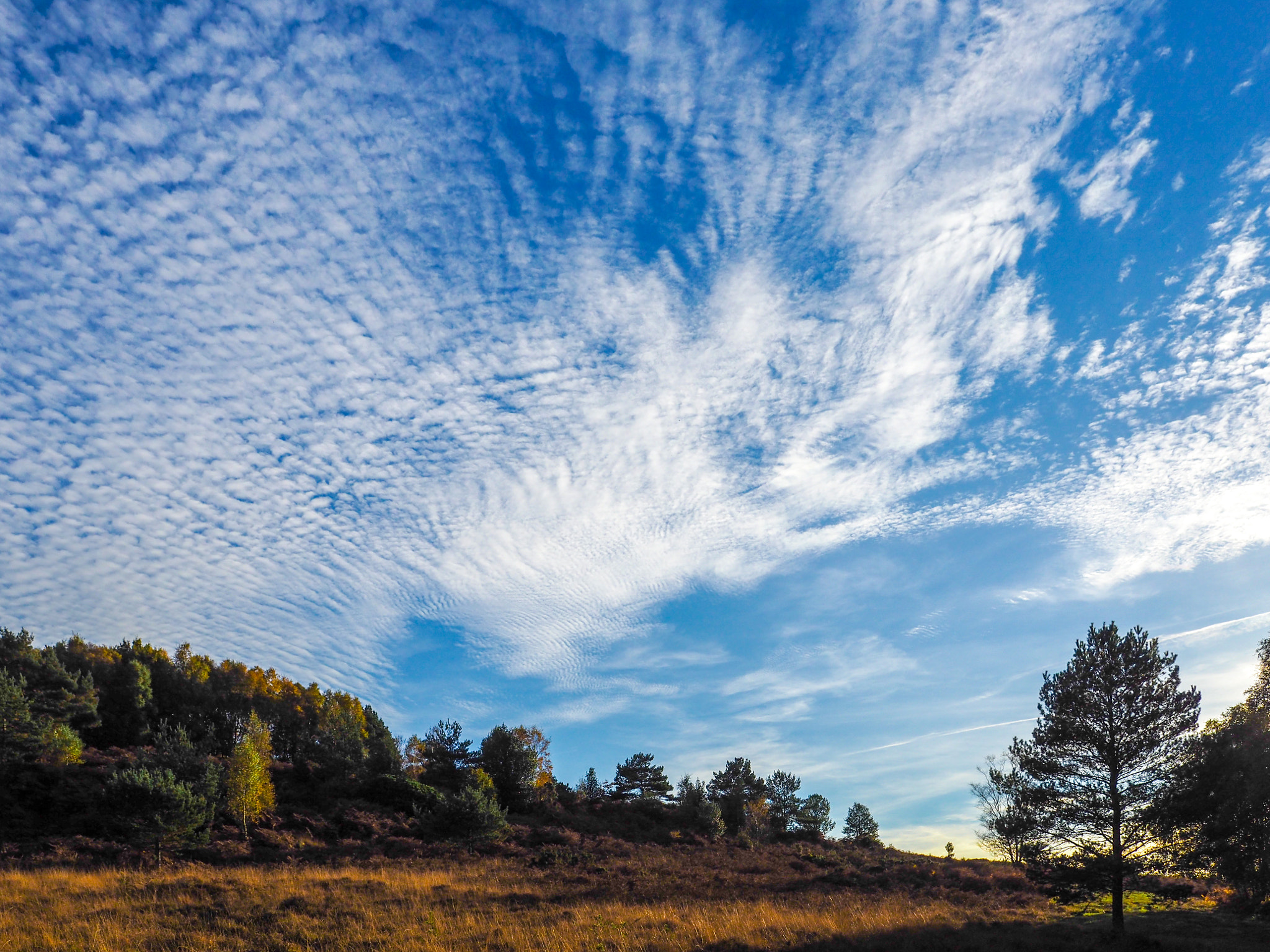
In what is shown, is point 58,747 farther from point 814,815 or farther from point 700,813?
point 814,815

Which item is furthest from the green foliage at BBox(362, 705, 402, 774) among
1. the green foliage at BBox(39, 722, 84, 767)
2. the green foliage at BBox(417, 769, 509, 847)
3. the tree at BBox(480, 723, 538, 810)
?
the green foliage at BBox(39, 722, 84, 767)

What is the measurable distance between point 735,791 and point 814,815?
14.7 meters

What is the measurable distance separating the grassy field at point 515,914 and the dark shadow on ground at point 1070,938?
10cm

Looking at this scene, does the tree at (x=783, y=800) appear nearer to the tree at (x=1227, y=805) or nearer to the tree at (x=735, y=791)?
the tree at (x=735, y=791)

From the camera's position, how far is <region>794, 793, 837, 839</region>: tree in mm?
64812

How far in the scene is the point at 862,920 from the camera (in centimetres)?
1933

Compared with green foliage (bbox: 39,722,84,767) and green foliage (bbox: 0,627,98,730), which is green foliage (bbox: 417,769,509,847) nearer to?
green foliage (bbox: 39,722,84,767)

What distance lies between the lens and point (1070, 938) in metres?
20.8

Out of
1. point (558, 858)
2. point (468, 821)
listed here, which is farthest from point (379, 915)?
point (468, 821)

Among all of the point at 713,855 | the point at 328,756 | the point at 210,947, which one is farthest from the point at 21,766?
the point at 713,855

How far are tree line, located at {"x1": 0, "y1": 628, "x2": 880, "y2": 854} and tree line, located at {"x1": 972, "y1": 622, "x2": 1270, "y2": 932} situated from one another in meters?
27.9

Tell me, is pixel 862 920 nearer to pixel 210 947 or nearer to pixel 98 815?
pixel 210 947

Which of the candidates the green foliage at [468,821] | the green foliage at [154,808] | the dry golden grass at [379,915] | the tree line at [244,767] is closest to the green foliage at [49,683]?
the tree line at [244,767]

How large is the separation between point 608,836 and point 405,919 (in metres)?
28.7
